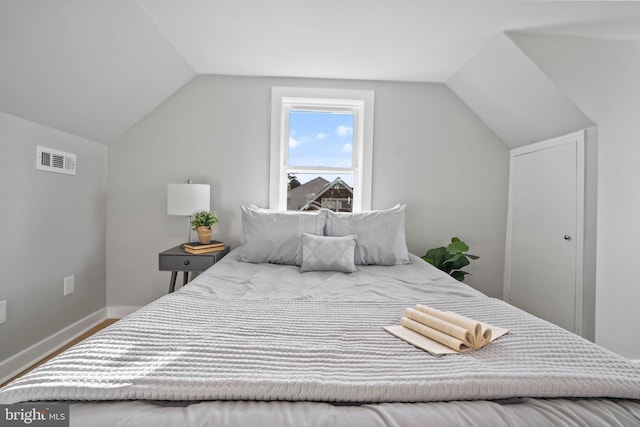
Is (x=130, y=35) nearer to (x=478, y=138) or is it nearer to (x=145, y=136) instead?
(x=145, y=136)

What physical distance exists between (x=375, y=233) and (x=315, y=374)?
172 cm

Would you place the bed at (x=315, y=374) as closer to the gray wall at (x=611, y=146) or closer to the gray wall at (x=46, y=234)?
the gray wall at (x=46, y=234)

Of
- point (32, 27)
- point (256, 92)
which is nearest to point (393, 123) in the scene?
point (256, 92)

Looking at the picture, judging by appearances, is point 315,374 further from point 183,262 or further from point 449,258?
point 449,258

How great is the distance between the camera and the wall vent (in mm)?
2240

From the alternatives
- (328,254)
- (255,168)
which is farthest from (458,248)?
(255,168)

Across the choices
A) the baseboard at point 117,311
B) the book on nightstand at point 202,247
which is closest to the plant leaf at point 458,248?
the book on nightstand at point 202,247

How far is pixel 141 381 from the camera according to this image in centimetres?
80

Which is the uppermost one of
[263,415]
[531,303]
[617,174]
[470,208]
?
[617,174]

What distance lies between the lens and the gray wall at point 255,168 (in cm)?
304

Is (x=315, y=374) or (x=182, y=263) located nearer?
(x=315, y=374)

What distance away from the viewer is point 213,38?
2.39m

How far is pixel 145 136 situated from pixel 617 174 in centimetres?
371

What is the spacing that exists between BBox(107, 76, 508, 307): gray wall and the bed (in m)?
1.77
